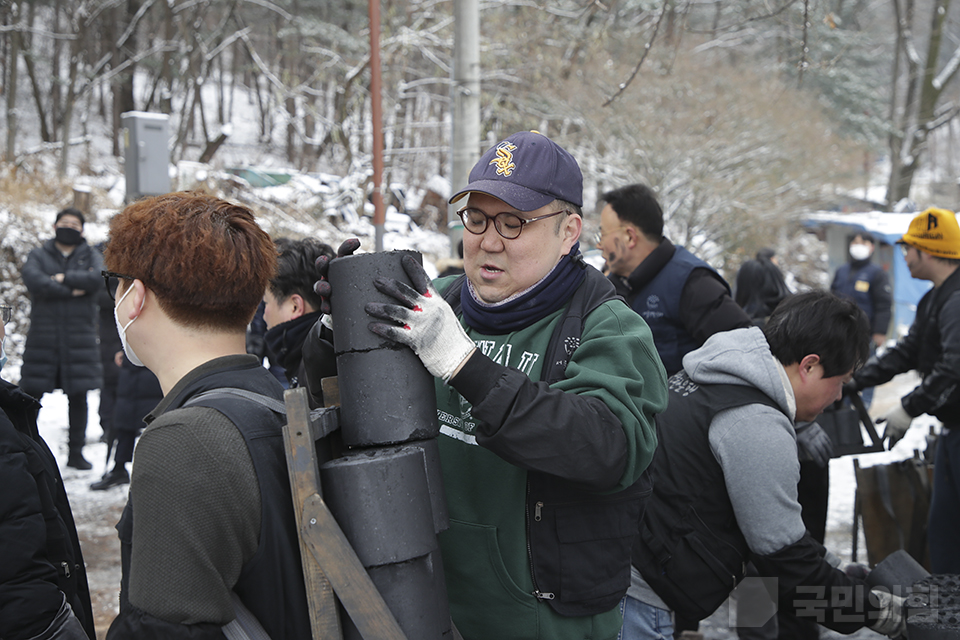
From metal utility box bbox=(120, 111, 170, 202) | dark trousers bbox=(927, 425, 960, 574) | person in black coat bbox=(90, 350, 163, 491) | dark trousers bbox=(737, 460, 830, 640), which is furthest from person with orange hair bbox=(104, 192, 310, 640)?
metal utility box bbox=(120, 111, 170, 202)

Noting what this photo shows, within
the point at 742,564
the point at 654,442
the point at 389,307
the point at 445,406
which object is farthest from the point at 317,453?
the point at 742,564

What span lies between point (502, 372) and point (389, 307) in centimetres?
26

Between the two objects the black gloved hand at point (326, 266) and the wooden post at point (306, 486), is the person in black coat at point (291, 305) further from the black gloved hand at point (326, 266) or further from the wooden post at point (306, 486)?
the wooden post at point (306, 486)

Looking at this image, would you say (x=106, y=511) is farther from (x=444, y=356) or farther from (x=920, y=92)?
(x=920, y=92)

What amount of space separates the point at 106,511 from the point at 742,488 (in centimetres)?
506

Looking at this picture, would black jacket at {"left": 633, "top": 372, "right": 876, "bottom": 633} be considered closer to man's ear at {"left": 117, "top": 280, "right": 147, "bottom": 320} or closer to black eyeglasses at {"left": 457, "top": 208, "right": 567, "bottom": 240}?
black eyeglasses at {"left": 457, "top": 208, "right": 567, "bottom": 240}

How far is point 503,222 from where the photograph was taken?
75.4 inches

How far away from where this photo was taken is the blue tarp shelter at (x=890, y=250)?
14.1 m

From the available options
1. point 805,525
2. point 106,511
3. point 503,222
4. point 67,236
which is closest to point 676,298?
point 805,525

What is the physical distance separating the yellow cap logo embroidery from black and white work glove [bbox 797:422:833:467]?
81.9 inches

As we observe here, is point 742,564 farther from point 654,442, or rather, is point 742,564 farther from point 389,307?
point 389,307

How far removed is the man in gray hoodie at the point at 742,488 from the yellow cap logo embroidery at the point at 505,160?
1058mm

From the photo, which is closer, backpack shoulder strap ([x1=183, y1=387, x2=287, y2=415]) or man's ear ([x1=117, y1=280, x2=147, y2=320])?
backpack shoulder strap ([x1=183, y1=387, x2=287, y2=415])

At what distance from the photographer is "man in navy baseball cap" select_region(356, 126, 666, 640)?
157 centimetres
